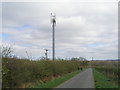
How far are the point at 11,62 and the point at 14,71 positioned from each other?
657mm

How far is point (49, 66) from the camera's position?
32.4m

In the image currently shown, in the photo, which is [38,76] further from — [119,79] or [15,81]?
[119,79]

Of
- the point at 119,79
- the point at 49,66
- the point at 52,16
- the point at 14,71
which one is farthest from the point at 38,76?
the point at 52,16

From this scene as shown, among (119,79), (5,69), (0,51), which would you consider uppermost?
(0,51)

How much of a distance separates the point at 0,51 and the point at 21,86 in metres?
3.44

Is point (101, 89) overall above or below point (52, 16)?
below

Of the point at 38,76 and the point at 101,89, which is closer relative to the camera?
the point at 101,89

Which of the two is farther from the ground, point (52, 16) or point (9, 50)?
point (52, 16)

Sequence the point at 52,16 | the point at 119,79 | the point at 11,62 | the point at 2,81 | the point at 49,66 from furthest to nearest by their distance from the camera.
Answer: the point at 52,16 → the point at 119,79 → the point at 49,66 → the point at 11,62 → the point at 2,81

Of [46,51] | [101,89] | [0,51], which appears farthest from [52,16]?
[0,51]

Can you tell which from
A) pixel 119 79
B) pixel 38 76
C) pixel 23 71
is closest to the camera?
pixel 23 71

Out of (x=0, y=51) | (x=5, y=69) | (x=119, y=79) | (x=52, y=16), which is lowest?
(x=119, y=79)

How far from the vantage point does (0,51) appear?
1698 cm

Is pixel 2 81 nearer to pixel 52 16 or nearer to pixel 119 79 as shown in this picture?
pixel 119 79
